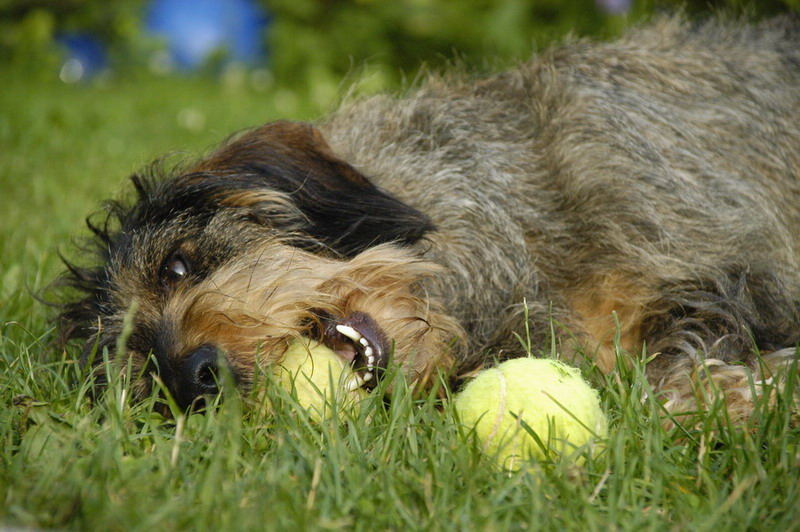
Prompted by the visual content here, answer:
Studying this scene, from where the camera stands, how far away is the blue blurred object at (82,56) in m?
9.45

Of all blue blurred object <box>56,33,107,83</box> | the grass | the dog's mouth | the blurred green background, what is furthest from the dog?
blue blurred object <box>56,33,107,83</box>

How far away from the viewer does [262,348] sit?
230 cm

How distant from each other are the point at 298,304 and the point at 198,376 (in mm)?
343

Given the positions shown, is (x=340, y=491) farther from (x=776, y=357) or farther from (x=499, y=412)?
(x=776, y=357)

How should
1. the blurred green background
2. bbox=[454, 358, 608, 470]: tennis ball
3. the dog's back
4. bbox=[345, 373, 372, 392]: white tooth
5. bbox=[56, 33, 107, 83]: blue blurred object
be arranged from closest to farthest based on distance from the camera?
bbox=[454, 358, 608, 470]: tennis ball
bbox=[345, 373, 372, 392]: white tooth
the dog's back
the blurred green background
bbox=[56, 33, 107, 83]: blue blurred object

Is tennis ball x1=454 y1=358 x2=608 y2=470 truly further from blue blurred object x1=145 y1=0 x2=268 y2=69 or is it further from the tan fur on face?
blue blurred object x1=145 y1=0 x2=268 y2=69

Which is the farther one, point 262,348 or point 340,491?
point 262,348

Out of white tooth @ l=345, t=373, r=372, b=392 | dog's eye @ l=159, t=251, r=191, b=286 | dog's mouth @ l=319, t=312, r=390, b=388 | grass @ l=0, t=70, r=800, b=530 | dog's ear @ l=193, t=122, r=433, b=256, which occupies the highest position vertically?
dog's ear @ l=193, t=122, r=433, b=256

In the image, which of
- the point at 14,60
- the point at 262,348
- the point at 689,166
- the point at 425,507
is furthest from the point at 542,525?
the point at 14,60

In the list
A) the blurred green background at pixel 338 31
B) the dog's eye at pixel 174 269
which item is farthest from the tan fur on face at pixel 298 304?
the blurred green background at pixel 338 31

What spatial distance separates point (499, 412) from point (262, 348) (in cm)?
68

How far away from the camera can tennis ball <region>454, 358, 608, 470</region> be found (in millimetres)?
1992

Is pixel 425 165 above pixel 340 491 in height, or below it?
above

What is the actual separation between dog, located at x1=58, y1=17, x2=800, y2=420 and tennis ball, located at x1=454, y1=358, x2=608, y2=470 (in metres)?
0.28
